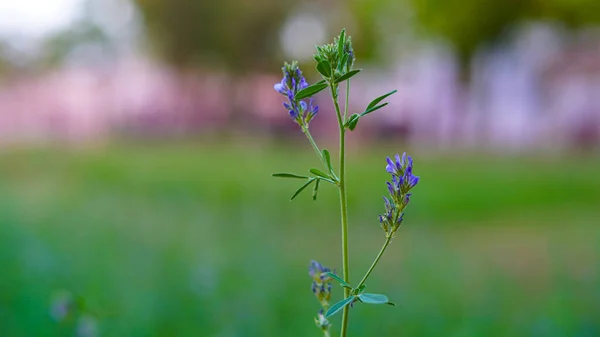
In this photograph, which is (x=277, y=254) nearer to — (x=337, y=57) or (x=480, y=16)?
(x=337, y=57)

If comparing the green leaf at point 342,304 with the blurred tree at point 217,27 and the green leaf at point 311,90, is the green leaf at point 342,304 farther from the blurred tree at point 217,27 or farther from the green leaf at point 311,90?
the blurred tree at point 217,27

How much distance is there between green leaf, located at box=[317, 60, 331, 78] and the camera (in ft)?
2.84

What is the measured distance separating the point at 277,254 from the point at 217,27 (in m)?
16.4

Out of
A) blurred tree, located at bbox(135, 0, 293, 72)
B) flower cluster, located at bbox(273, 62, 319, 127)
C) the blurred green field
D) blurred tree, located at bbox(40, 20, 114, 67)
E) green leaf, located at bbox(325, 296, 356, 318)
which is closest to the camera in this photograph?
green leaf, located at bbox(325, 296, 356, 318)

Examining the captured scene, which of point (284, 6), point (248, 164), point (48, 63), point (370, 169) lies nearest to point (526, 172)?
point (370, 169)

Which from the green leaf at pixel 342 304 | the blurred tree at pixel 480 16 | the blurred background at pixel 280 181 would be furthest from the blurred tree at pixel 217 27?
the green leaf at pixel 342 304

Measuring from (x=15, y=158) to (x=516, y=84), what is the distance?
59.0 feet

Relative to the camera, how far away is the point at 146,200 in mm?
7262

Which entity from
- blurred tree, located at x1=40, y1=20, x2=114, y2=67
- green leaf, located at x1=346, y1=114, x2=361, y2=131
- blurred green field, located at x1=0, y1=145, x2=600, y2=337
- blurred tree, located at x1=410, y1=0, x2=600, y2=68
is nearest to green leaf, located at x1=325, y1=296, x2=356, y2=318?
green leaf, located at x1=346, y1=114, x2=361, y2=131

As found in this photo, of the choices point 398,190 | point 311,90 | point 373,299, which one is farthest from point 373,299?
point 311,90

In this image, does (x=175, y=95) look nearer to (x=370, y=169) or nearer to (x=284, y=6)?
(x=284, y=6)

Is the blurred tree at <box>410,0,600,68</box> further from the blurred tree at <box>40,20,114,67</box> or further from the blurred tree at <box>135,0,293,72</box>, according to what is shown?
the blurred tree at <box>40,20,114,67</box>

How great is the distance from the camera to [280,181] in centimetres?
929

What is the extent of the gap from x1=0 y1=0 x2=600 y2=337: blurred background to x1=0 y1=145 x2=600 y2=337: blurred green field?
0.07ft
